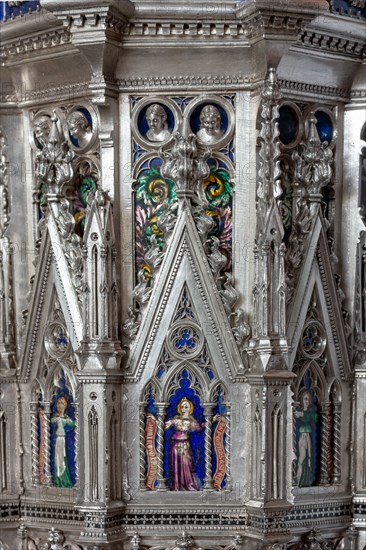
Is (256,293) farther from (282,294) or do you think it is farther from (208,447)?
(208,447)

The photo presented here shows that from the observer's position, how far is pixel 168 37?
8.90 m

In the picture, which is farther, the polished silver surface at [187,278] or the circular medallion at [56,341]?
the circular medallion at [56,341]

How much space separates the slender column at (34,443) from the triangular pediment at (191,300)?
1.30m

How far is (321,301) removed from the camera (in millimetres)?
9414

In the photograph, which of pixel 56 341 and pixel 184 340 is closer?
pixel 184 340

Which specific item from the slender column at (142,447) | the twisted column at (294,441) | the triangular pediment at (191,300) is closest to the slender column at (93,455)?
the slender column at (142,447)

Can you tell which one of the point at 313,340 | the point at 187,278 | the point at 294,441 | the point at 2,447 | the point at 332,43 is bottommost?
the point at 2,447

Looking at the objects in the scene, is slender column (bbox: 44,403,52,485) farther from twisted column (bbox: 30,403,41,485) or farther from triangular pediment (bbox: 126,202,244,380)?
triangular pediment (bbox: 126,202,244,380)

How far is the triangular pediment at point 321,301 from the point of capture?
9.21 meters

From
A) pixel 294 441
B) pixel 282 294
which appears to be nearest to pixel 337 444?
pixel 294 441

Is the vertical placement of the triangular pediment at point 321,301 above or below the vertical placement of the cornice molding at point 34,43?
below

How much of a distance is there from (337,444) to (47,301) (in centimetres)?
312

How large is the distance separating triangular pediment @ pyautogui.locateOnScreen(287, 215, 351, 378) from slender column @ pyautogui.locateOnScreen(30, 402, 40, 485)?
2.56 metres

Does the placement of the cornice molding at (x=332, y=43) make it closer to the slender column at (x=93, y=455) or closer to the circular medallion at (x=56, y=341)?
the circular medallion at (x=56, y=341)
